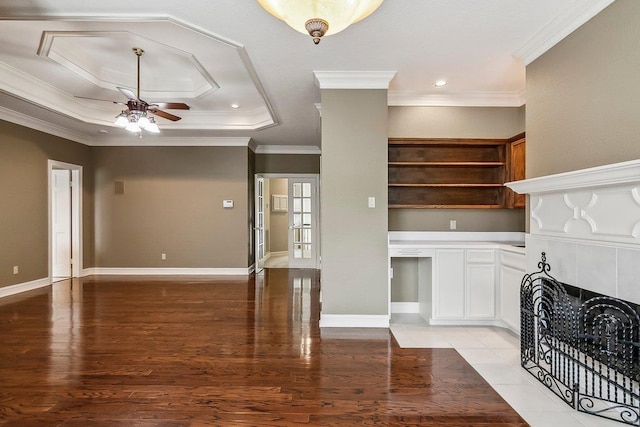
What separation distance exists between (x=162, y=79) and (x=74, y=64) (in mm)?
966

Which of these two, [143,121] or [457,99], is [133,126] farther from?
[457,99]

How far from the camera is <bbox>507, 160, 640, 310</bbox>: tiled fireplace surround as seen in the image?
1.87m

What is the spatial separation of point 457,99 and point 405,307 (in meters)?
2.63

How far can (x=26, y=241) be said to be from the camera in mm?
5117

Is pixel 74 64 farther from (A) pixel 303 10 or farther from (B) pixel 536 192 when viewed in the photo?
(B) pixel 536 192

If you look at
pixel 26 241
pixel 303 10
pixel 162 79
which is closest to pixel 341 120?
pixel 303 10

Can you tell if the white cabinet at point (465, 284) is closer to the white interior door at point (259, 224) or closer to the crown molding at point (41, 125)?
the white interior door at point (259, 224)

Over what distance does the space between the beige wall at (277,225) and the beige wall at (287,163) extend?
1.86 m

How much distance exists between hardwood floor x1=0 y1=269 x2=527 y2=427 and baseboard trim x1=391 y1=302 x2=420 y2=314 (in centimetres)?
68

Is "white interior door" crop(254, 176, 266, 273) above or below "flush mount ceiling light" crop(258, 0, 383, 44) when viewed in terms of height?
below

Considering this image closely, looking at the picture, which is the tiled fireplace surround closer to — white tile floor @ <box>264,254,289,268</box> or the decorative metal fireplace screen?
the decorative metal fireplace screen

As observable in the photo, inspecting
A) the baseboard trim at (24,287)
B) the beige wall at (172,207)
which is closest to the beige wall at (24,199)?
the baseboard trim at (24,287)

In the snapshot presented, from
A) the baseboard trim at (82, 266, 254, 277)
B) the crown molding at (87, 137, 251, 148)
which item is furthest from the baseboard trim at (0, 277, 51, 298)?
the crown molding at (87, 137, 251, 148)

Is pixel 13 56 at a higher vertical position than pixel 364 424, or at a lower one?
higher
